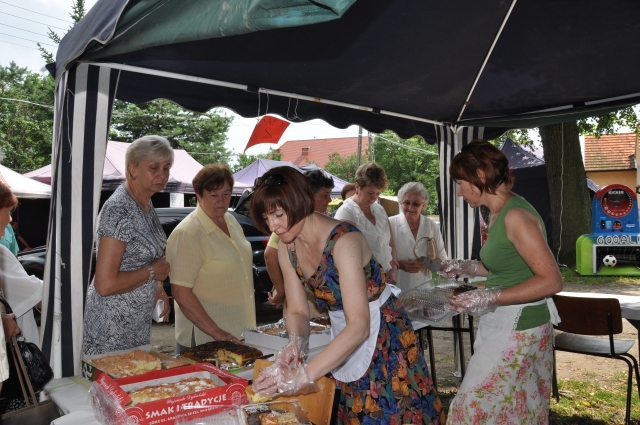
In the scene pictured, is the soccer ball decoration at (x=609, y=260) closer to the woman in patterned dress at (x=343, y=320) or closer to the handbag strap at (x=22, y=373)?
the woman in patterned dress at (x=343, y=320)

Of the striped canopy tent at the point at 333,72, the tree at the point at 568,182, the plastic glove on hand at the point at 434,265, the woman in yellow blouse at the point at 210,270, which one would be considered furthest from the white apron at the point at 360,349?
the tree at the point at 568,182

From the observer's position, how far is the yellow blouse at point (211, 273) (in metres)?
2.76

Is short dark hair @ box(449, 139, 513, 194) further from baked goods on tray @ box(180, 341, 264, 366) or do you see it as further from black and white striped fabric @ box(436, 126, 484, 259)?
black and white striped fabric @ box(436, 126, 484, 259)

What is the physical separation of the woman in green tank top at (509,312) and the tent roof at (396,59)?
3.60 ft

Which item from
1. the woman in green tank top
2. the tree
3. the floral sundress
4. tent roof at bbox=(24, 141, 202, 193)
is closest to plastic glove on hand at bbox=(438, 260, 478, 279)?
the woman in green tank top

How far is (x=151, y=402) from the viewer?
1.54 meters

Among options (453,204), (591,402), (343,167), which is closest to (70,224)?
(453,204)

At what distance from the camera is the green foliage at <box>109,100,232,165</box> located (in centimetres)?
2692

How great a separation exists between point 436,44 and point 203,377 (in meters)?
2.46

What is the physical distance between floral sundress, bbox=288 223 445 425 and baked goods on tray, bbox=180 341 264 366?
512 mm

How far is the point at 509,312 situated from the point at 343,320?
2.71 ft

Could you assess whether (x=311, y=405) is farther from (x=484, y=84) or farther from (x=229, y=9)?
(x=484, y=84)

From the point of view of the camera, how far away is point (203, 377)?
6.39ft

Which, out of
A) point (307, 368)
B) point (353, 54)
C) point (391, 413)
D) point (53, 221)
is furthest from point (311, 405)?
point (353, 54)
